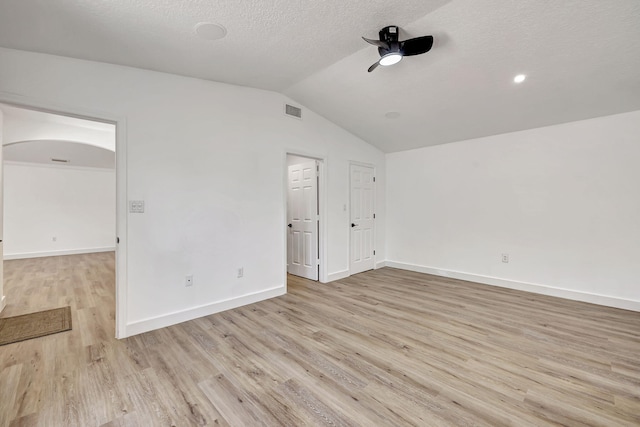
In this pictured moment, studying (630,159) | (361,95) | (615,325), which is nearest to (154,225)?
(361,95)

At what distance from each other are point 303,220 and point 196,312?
2322 mm

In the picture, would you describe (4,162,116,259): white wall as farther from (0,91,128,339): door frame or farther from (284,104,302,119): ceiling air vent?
(284,104,302,119): ceiling air vent

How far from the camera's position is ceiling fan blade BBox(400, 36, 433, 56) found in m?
2.33

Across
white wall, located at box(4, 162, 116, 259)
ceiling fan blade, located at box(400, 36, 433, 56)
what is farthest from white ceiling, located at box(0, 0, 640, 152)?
white wall, located at box(4, 162, 116, 259)

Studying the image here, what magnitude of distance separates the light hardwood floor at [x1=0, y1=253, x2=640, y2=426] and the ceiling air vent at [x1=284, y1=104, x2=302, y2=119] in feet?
9.09

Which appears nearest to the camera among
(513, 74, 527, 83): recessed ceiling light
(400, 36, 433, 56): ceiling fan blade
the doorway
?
(400, 36, 433, 56): ceiling fan blade

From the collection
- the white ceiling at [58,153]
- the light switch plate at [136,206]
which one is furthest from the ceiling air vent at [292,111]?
the white ceiling at [58,153]

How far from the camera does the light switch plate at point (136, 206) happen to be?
275cm

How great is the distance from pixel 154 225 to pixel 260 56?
2116 millimetres

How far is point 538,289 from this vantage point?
4012mm

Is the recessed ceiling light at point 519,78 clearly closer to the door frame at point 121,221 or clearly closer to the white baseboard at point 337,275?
the white baseboard at point 337,275

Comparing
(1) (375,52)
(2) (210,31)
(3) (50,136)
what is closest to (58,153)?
(3) (50,136)

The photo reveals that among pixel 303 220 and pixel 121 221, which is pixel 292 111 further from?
pixel 121 221

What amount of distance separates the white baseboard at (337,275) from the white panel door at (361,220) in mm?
155
